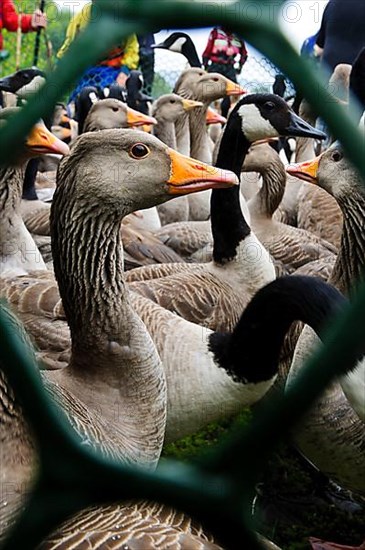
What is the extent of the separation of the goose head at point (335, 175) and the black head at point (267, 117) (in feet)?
2.04

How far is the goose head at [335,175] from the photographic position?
2061mm

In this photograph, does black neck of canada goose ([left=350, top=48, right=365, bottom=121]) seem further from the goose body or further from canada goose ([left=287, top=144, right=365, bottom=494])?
the goose body

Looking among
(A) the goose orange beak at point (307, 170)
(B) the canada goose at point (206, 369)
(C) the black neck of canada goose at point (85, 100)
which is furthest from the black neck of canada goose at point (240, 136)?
(C) the black neck of canada goose at point (85, 100)

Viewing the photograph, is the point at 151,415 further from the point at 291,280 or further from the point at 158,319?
the point at 291,280

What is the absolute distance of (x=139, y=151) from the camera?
1767 mm

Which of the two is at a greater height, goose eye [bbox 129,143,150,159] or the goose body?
goose eye [bbox 129,143,150,159]

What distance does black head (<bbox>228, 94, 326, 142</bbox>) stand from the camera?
113 inches

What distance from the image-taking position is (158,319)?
2.20 meters

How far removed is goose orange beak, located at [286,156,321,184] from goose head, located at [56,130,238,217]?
0.50 m

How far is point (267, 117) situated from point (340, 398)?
4.65 feet

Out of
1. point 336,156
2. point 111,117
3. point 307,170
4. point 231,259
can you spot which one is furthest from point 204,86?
point 336,156

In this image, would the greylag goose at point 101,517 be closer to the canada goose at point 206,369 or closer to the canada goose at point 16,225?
the canada goose at point 206,369

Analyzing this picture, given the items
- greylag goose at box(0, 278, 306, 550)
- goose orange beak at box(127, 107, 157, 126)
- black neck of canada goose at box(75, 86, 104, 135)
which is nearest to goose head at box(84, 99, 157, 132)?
goose orange beak at box(127, 107, 157, 126)

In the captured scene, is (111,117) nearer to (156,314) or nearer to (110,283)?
(156,314)
